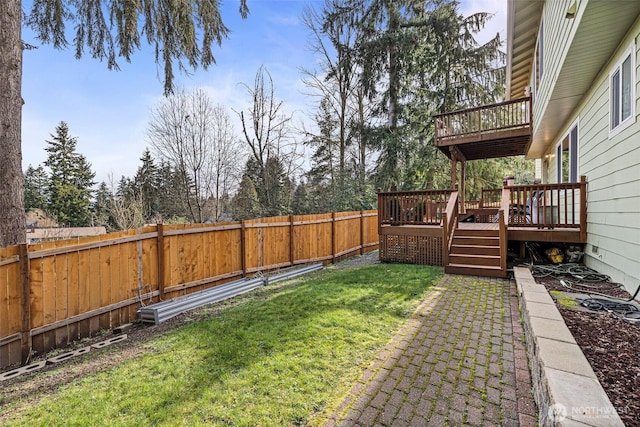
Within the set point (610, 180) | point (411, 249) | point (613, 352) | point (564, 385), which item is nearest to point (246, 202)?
point (411, 249)

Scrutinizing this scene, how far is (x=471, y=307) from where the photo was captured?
4.39 metres

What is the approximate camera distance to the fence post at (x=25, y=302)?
11.5 ft

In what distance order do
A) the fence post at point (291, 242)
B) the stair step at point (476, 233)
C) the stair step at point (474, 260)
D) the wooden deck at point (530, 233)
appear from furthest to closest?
the fence post at point (291, 242) < the stair step at point (476, 233) < the stair step at point (474, 260) < the wooden deck at point (530, 233)

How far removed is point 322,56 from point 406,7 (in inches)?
192

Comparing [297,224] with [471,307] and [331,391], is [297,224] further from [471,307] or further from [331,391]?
[331,391]

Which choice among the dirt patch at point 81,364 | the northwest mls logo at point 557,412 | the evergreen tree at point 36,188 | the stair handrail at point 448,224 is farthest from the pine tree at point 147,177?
the northwest mls logo at point 557,412

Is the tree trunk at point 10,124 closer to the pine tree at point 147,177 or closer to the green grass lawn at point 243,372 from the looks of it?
the green grass lawn at point 243,372

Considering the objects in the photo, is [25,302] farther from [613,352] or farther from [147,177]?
[147,177]

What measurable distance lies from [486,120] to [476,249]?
180 inches

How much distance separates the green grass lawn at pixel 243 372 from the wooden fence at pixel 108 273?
123 cm

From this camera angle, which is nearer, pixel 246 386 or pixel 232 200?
pixel 246 386

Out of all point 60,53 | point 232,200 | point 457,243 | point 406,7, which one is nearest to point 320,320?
point 457,243

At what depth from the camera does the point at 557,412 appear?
150 cm

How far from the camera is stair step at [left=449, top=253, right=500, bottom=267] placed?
6.55 m
